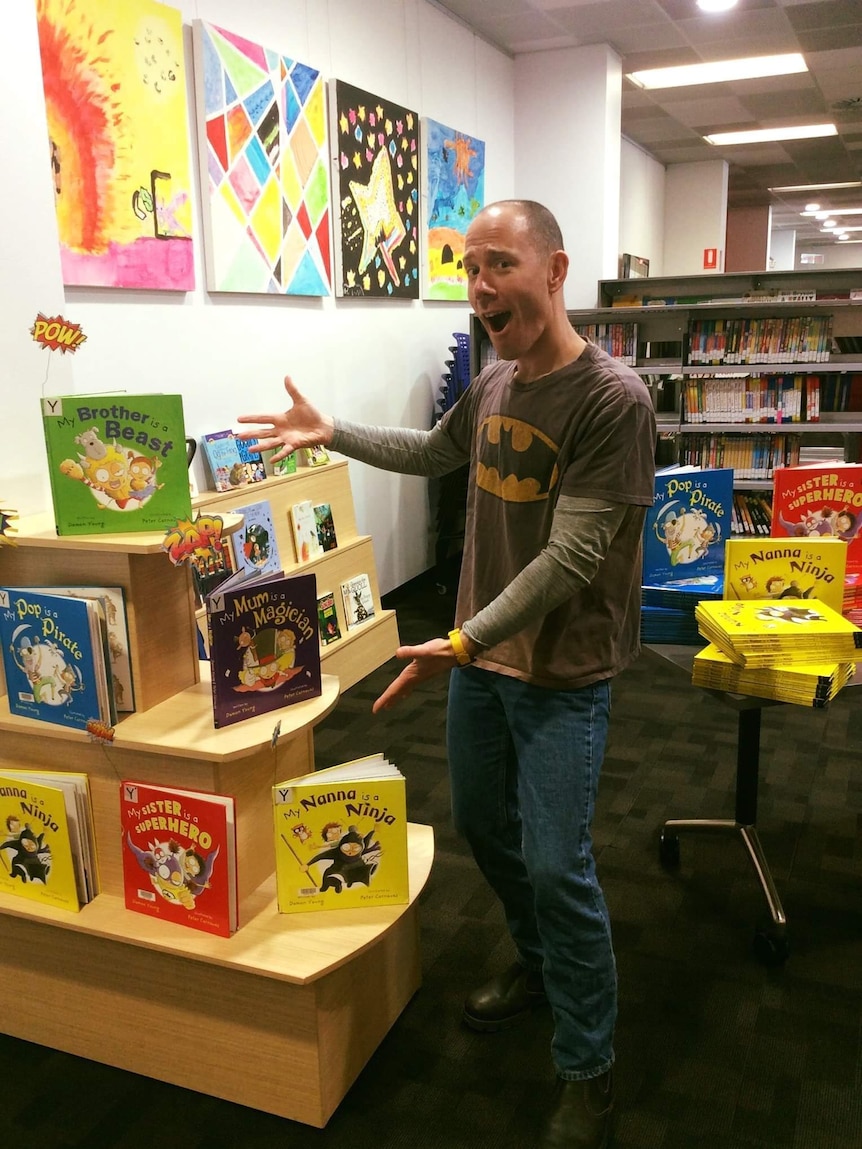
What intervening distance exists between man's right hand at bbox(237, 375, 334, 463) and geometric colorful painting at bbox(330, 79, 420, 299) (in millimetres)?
2688

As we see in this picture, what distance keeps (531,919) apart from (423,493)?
3.79 metres

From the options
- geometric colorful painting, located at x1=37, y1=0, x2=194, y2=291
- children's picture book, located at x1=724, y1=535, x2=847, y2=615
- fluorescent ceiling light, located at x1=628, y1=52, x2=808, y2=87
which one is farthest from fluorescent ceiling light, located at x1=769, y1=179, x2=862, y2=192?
children's picture book, located at x1=724, y1=535, x2=847, y2=615

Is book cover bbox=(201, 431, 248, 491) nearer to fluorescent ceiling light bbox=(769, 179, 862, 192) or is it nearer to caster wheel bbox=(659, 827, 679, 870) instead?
caster wheel bbox=(659, 827, 679, 870)

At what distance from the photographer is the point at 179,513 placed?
1800mm

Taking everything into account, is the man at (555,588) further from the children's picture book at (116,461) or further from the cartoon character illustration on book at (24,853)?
the cartoon character illustration on book at (24,853)

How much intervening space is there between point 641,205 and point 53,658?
8.96 meters

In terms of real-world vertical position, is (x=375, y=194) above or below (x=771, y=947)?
above

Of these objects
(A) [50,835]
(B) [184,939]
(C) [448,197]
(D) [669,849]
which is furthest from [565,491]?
(C) [448,197]

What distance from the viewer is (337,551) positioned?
13.7 ft

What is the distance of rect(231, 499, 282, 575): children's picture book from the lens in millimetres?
3543

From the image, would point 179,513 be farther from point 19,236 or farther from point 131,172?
point 131,172

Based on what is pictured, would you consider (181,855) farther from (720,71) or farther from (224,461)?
(720,71)

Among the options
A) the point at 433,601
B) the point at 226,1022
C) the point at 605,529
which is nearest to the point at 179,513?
the point at 605,529

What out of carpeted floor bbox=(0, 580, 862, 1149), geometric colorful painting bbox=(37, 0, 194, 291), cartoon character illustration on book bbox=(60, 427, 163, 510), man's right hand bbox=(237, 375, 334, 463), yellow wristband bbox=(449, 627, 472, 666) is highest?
geometric colorful painting bbox=(37, 0, 194, 291)
